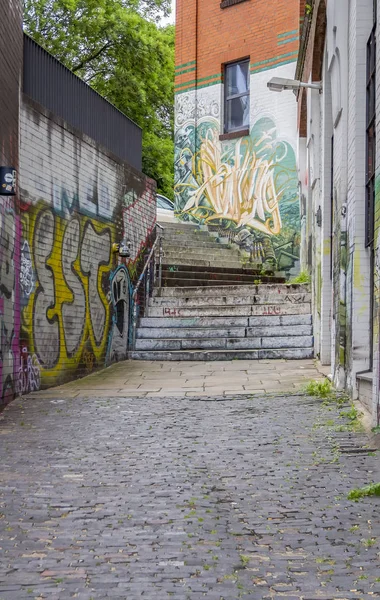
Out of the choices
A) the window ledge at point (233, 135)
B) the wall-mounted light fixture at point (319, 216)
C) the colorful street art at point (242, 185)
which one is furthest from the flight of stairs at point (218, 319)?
the window ledge at point (233, 135)

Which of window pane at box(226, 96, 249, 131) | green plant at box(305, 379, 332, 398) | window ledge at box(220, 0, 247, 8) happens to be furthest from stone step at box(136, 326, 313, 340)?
window ledge at box(220, 0, 247, 8)

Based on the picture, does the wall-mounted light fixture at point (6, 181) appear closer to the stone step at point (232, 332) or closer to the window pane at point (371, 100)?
the window pane at point (371, 100)

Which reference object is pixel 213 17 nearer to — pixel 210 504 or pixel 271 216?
pixel 271 216

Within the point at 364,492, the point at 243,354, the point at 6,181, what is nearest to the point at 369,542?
the point at 364,492

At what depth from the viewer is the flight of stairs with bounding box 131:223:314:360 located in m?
13.5

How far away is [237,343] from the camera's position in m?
13.7

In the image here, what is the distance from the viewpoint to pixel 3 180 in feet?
29.1

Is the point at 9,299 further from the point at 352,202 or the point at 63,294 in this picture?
the point at 352,202

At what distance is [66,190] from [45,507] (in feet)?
23.4

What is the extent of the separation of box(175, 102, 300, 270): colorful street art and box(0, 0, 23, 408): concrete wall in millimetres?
10076

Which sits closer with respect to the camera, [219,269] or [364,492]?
[364,492]

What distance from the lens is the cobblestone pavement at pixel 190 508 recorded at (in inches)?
147

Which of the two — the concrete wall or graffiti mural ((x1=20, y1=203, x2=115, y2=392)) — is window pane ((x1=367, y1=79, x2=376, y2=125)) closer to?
the concrete wall

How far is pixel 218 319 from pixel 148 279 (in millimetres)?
2037
